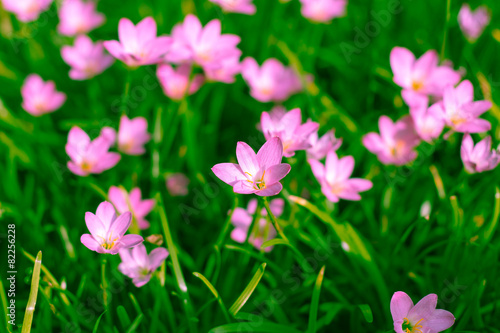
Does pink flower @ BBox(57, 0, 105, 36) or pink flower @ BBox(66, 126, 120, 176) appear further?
pink flower @ BBox(57, 0, 105, 36)

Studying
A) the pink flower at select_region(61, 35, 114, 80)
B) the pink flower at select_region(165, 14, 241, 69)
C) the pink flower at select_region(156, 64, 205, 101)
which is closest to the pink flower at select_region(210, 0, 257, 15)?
the pink flower at select_region(165, 14, 241, 69)

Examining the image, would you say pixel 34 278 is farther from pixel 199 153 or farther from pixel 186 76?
pixel 186 76

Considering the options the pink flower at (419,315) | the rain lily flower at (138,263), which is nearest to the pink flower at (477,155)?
the pink flower at (419,315)

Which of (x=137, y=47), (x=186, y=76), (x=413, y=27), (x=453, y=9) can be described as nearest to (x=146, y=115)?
(x=186, y=76)

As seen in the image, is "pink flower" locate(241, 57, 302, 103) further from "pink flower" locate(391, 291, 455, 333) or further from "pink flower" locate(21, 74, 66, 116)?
"pink flower" locate(391, 291, 455, 333)

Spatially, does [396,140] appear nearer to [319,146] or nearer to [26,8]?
[319,146]

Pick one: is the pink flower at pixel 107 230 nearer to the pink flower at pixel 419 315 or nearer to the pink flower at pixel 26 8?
the pink flower at pixel 419 315
